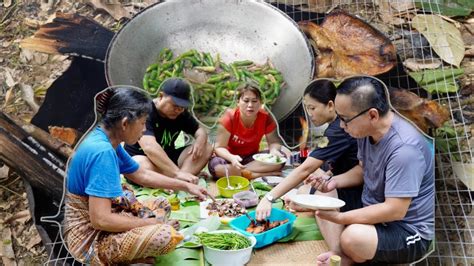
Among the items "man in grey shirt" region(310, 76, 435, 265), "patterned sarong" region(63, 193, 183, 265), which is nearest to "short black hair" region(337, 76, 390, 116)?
"man in grey shirt" region(310, 76, 435, 265)

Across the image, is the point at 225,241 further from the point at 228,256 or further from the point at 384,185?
the point at 384,185

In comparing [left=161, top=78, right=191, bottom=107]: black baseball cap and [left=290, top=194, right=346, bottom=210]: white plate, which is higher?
[left=161, top=78, right=191, bottom=107]: black baseball cap

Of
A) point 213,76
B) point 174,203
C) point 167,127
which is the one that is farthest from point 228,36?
point 174,203

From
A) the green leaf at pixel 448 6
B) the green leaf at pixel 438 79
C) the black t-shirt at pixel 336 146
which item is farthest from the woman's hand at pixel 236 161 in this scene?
the green leaf at pixel 448 6

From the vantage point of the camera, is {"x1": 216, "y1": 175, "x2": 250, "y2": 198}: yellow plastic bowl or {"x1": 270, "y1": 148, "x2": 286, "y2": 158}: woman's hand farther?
{"x1": 216, "y1": 175, "x2": 250, "y2": 198}: yellow plastic bowl

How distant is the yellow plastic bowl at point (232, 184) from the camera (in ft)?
11.6

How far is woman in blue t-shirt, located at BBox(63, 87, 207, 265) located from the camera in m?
2.32

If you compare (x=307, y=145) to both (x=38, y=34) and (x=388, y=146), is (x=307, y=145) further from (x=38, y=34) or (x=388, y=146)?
(x=38, y=34)

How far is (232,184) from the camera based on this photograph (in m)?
3.63

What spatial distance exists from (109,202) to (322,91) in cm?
149

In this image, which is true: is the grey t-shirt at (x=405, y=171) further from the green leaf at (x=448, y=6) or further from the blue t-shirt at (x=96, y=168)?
the blue t-shirt at (x=96, y=168)

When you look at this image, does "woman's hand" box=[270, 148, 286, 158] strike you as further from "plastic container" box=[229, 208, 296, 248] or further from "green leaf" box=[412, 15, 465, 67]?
"green leaf" box=[412, 15, 465, 67]

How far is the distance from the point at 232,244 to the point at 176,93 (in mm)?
1117

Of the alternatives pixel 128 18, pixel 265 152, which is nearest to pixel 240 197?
pixel 265 152
